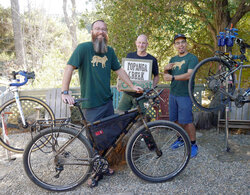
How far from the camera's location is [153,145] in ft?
8.89

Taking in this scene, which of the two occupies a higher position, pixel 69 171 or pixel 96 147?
pixel 96 147

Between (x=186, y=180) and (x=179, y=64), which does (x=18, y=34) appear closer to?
(x=179, y=64)

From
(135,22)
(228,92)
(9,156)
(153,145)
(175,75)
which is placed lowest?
(9,156)

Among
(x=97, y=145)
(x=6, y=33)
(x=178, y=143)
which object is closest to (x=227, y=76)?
(x=178, y=143)

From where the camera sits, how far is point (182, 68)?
10.9ft

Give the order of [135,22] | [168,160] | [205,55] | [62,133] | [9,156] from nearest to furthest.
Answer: [62,133] < [168,160] < [9,156] < [135,22] < [205,55]

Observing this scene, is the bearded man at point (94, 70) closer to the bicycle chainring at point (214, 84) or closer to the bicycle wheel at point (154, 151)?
the bicycle wheel at point (154, 151)

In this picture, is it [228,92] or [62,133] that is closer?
[62,133]

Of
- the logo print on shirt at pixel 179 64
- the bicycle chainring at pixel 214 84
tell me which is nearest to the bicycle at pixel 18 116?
the logo print on shirt at pixel 179 64

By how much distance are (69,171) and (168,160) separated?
152 cm

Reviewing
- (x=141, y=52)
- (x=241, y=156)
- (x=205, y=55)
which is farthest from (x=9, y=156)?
(x=205, y=55)

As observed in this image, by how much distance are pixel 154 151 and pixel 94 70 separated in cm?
133

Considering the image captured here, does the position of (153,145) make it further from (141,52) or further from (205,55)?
(205,55)

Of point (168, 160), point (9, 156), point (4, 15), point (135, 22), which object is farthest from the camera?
point (4, 15)
